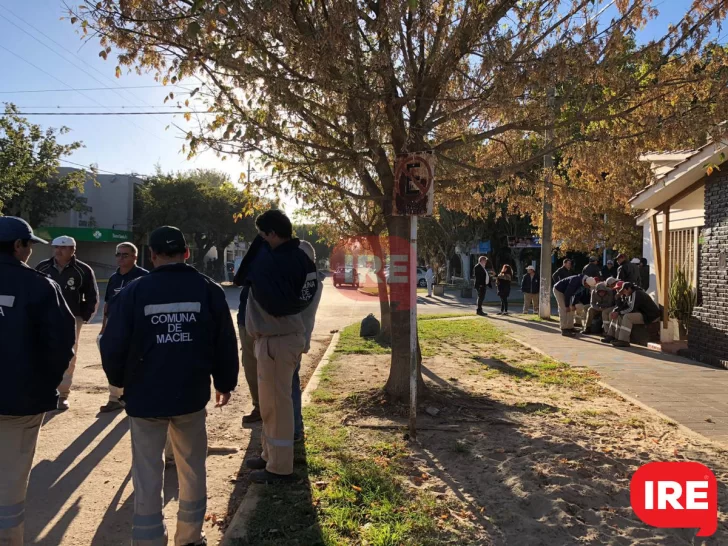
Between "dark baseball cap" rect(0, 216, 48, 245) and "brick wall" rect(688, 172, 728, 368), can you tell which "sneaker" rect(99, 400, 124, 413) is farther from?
"brick wall" rect(688, 172, 728, 368)

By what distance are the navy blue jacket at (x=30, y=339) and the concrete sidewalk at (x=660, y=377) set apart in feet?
17.7

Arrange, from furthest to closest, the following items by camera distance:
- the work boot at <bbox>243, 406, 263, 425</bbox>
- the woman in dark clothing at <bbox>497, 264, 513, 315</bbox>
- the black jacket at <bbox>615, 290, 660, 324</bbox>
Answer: the woman in dark clothing at <bbox>497, 264, 513, 315</bbox> → the black jacket at <bbox>615, 290, 660, 324</bbox> → the work boot at <bbox>243, 406, 263, 425</bbox>

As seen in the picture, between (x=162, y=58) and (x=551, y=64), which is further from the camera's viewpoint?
(x=162, y=58)

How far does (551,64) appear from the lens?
528 centimetres

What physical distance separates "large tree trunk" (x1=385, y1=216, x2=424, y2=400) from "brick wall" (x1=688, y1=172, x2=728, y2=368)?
5596 millimetres

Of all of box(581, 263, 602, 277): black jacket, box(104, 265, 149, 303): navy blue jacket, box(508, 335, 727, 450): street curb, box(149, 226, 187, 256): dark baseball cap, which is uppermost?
box(149, 226, 187, 256): dark baseball cap

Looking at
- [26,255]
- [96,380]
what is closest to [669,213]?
[96,380]

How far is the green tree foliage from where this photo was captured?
74.4ft

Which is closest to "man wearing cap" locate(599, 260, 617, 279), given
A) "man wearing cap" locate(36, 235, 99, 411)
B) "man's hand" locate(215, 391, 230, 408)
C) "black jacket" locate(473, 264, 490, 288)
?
"black jacket" locate(473, 264, 490, 288)

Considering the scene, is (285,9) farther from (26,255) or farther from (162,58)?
(26,255)

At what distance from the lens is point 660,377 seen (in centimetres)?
803

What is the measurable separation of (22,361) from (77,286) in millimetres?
3680

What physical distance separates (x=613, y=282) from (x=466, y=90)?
8.30 m

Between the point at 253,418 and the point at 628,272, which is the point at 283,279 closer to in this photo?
the point at 253,418
